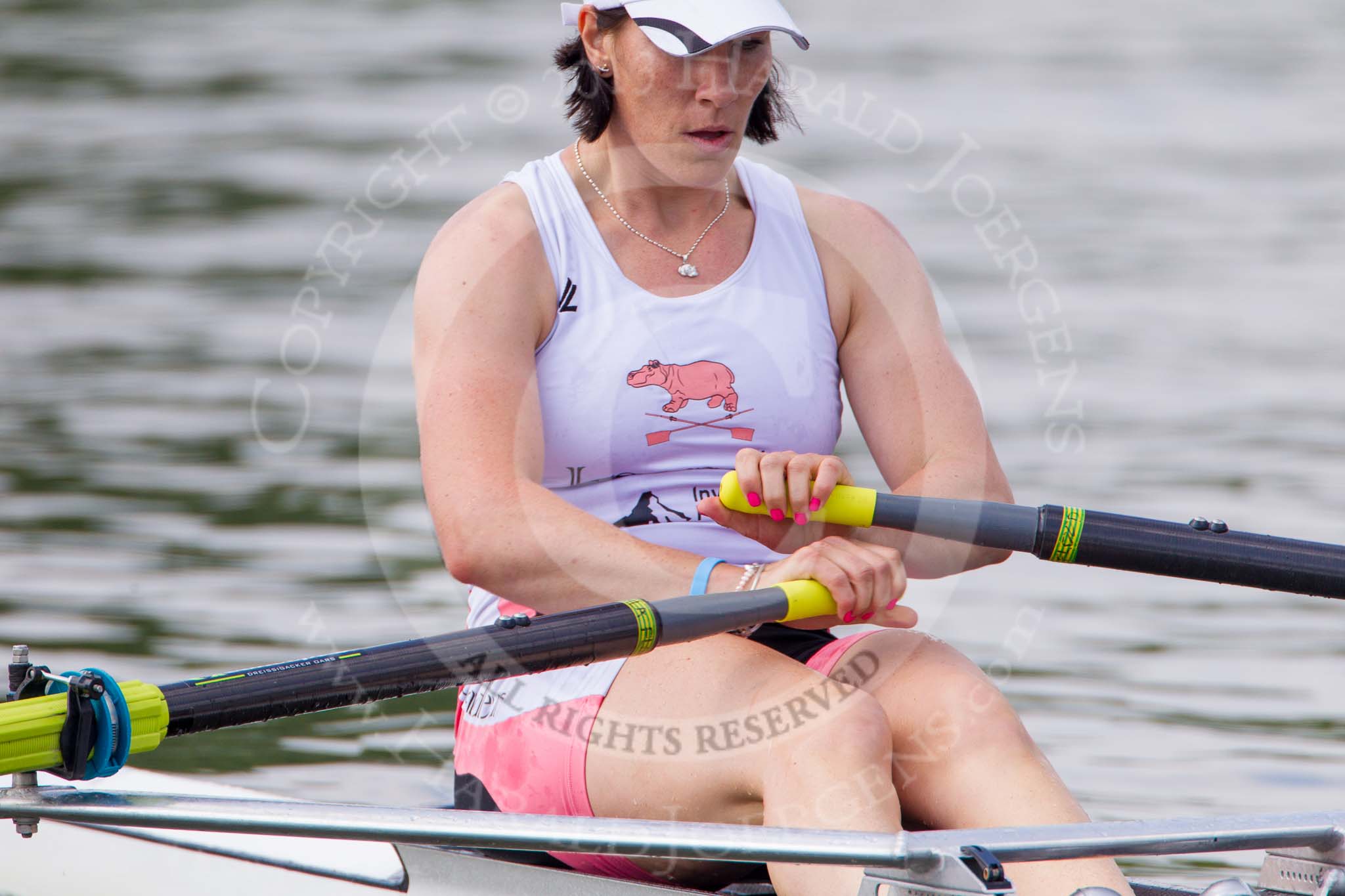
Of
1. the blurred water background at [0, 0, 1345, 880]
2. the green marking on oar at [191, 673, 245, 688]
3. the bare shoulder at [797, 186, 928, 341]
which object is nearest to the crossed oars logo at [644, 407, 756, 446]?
the bare shoulder at [797, 186, 928, 341]

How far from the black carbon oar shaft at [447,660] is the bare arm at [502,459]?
17 cm

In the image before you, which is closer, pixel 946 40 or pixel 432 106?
pixel 432 106

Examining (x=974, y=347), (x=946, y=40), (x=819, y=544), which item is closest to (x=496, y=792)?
(x=819, y=544)

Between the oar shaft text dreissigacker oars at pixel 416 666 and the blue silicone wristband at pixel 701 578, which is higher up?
the blue silicone wristband at pixel 701 578

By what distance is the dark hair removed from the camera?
2.42 metres

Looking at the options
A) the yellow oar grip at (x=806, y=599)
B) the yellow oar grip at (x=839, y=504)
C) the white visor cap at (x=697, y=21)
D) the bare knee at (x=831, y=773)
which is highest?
the white visor cap at (x=697, y=21)

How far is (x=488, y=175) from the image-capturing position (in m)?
9.88

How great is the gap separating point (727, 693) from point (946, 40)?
13.8 m

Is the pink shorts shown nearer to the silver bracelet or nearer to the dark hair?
the silver bracelet

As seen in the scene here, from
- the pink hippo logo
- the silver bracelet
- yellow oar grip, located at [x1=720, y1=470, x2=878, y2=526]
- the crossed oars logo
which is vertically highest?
the pink hippo logo

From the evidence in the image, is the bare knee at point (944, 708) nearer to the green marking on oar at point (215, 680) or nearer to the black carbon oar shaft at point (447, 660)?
the black carbon oar shaft at point (447, 660)

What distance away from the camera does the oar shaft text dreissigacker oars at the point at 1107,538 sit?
7.46 ft

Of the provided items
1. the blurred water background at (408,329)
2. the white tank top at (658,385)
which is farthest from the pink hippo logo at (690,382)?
the blurred water background at (408,329)

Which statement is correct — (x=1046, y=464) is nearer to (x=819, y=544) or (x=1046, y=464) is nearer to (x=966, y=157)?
(x=819, y=544)
